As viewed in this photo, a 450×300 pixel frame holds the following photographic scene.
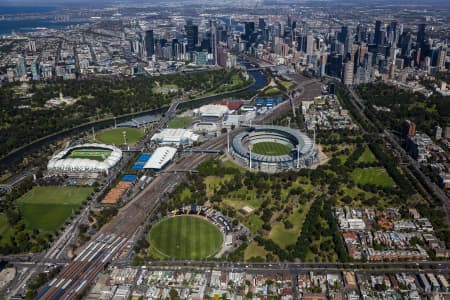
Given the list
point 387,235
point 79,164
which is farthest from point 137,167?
point 387,235

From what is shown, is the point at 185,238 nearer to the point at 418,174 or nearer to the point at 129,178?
the point at 129,178

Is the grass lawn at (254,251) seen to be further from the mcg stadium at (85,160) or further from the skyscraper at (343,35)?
the skyscraper at (343,35)

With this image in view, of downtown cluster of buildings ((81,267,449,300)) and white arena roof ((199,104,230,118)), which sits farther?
white arena roof ((199,104,230,118))

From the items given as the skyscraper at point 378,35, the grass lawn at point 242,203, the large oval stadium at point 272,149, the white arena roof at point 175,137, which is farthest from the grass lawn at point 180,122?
the skyscraper at point 378,35

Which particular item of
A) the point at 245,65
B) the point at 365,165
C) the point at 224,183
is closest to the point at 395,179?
the point at 365,165

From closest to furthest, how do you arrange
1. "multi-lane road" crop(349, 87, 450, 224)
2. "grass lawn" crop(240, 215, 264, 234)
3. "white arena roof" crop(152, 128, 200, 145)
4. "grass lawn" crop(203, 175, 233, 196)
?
"grass lawn" crop(240, 215, 264, 234) < "multi-lane road" crop(349, 87, 450, 224) < "grass lawn" crop(203, 175, 233, 196) < "white arena roof" crop(152, 128, 200, 145)

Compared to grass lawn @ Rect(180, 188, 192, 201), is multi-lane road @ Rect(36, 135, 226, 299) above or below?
below

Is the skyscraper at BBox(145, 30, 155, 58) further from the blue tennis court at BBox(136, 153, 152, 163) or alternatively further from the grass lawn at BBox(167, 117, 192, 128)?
the blue tennis court at BBox(136, 153, 152, 163)

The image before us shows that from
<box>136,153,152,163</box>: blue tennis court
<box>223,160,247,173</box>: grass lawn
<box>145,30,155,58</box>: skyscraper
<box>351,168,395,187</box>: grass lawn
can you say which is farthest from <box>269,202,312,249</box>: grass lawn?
<box>145,30,155,58</box>: skyscraper
